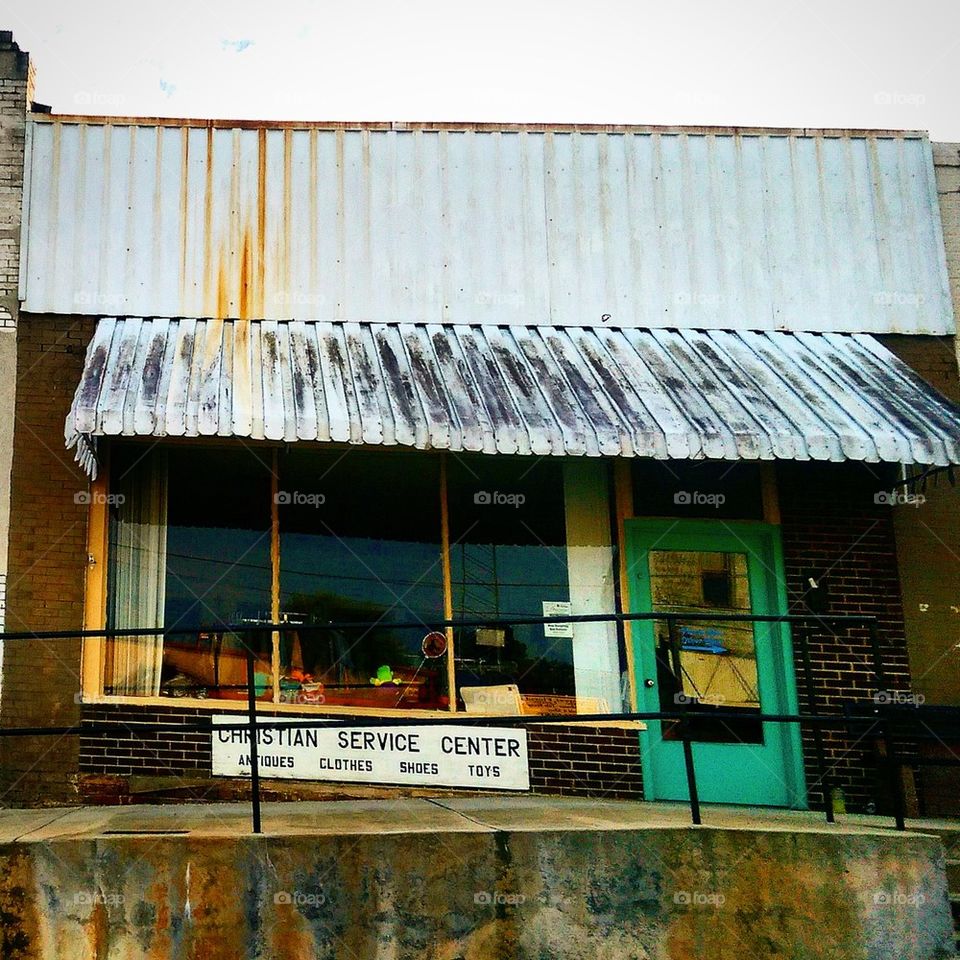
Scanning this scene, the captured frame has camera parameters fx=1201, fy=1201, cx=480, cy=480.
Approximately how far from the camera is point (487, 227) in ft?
31.7

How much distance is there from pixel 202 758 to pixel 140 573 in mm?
1430

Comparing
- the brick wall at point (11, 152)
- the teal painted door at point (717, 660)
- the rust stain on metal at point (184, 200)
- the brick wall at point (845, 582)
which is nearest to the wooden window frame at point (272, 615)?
the teal painted door at point (717, 660)

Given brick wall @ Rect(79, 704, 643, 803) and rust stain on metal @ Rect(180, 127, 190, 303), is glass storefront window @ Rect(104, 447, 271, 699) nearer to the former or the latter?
brick wall @ Rect(79, 704, 643, 803)

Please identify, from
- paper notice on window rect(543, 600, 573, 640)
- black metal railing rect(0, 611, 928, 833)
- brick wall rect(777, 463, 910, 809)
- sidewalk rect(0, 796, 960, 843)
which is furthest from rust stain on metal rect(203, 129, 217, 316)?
brick wall rect(777, 463, 910, 809)

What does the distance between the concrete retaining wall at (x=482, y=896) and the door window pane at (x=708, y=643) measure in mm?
2980

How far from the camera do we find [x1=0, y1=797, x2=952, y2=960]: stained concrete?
562 cm

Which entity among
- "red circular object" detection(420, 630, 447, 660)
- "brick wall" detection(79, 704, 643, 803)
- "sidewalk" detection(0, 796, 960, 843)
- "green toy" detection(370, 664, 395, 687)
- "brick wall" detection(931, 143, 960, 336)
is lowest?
"sidewalk" detection(0, 796, 960, 843)

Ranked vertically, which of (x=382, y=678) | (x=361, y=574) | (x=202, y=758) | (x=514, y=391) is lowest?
(x=202, y=758)

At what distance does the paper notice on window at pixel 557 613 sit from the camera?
9078mm

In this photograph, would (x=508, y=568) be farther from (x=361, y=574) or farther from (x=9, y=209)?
(x=9, y=209)

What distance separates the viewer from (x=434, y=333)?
927cm

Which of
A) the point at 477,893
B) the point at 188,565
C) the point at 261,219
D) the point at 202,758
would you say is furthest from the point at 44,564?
the point at 477,893

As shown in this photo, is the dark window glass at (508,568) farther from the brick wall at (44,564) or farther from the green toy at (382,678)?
the brick wall at (44,564)

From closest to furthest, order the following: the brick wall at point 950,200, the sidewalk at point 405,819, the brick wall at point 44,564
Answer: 1. the sidewalk at point 405,819
2. the brick wall at point 44,564
3. the brick wall at point 950,200
